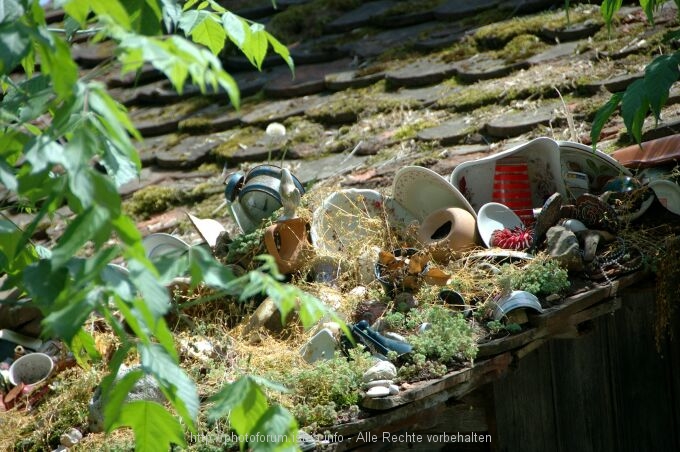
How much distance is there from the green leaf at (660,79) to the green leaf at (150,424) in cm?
207

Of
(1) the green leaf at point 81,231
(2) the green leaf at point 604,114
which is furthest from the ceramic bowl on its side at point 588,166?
(1) the green leaf at point 81,231

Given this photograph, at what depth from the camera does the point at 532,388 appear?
4.29 meters

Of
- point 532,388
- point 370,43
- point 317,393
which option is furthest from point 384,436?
point 370,43

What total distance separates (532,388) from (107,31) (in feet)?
9.47

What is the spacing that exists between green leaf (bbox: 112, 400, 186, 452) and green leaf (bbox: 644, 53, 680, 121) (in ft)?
6.78

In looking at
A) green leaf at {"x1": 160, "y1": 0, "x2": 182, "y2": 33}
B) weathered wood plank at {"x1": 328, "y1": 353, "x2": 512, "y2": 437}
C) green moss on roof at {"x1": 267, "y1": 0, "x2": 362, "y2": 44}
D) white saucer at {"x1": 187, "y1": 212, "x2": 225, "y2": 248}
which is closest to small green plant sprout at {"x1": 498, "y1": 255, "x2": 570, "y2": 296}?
weathered wood plank at {"x1": 328, "y1": 353, "x2": 512, "y2": 437}

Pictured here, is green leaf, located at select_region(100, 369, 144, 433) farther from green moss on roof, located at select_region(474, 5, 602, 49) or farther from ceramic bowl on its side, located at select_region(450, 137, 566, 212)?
green moss on roof, located at select_region(474, 5, 602, 49)

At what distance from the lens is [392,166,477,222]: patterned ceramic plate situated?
4.18 meters

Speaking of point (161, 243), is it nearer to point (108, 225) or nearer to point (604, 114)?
point (604, 114)

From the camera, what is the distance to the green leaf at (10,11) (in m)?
1.98

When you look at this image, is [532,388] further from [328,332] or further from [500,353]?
[328,332]

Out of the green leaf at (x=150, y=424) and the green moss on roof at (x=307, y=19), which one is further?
the green moss on roof at (x=307, y=19)

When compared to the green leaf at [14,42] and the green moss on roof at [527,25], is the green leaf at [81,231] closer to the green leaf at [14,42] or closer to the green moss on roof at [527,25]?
the green leaf at [14,42]

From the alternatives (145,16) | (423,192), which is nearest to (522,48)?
(423,192)
